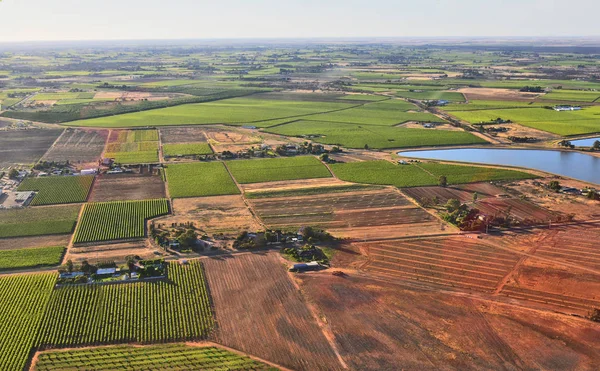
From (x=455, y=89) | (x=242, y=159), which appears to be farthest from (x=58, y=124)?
(x=455, y=89)

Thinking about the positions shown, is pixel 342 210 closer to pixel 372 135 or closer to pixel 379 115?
pixel 372 135

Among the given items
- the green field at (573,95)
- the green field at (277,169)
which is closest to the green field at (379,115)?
the green field at (277,169)

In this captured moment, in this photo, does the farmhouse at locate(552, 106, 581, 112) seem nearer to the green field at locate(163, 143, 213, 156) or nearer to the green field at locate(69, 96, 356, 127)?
the green field at locate(69, 96, 356, 127)

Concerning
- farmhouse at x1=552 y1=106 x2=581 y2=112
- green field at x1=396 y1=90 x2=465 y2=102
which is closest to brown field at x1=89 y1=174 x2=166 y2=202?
green field at x1=396 y1=90 x2=465 y2=102

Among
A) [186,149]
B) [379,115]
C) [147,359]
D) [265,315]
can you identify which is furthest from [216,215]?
[379,115]

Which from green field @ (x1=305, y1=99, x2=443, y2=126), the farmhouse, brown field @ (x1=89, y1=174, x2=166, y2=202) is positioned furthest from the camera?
the farmhouse

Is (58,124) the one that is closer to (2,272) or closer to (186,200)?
(186,200)
